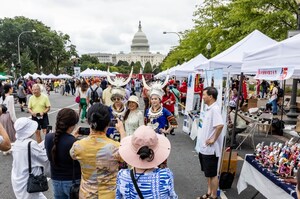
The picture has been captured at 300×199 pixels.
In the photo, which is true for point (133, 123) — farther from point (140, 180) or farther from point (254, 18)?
point (254, 18)

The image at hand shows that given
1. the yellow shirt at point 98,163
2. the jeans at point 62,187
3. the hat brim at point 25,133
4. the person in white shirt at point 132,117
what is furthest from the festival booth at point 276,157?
the hat brim at point 25,133

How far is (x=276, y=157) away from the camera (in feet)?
14.6

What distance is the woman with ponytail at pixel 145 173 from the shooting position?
216 centimetres

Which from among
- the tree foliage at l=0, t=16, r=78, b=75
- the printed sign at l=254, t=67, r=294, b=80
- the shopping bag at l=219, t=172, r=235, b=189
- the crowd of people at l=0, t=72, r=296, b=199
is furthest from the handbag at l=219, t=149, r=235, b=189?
the tree foliage at l=0, t=16, r=78, b=75

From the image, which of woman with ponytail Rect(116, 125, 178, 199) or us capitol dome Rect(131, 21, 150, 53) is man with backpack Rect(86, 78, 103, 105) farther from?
us capitol dome Rect(131, 21, 150, 53)

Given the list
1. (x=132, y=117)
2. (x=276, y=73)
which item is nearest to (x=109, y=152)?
(x=132, y=117)

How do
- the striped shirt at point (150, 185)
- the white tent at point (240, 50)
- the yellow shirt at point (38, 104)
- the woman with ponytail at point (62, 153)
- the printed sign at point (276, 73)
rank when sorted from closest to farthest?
the striped shirt at point (150, 185) < the woman with ponytail at point (62, 153) < the printed sign at point (276, 73) < the yellow shirt at point (38, 104) < the white tent at point (240, 50)

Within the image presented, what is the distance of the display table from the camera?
374 centimetres

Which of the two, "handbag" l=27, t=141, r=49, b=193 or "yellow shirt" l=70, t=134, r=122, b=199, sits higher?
"yellow shirt" l=70, t=134, r=122, b=199

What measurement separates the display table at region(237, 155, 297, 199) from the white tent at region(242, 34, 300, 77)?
151 cm

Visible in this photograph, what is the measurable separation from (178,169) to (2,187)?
3.53m

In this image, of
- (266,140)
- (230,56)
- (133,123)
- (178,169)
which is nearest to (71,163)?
(133,123)

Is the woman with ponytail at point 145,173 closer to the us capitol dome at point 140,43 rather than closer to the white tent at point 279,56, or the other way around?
the white tent at point 279,56

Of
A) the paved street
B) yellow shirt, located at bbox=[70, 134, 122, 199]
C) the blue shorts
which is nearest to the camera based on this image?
yellow shirt, located at bbox=[70, 134, 122, 199]
